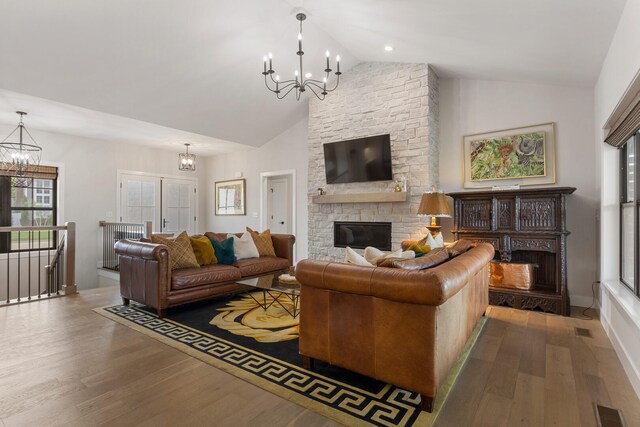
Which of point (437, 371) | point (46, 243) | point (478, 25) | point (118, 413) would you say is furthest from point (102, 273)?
point (478, 25)

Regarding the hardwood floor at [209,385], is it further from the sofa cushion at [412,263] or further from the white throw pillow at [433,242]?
the white throw pillow at [433,242]

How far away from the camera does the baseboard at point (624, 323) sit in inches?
86.9

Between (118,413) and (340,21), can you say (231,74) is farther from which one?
(118,413)

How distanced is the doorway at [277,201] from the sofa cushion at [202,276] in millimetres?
2961

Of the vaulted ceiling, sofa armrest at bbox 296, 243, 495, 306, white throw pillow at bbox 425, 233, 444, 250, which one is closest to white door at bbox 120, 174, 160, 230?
the vaulted ceiling

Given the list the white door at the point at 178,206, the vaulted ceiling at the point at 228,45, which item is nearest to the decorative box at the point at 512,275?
the vaulted ceiling at the point at 228,45

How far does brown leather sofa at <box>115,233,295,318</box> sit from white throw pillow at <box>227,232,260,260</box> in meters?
0.19

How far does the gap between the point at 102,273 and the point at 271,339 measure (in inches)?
203

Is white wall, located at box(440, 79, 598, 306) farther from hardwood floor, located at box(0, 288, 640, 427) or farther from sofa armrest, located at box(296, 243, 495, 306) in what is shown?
sofa armrest, located at box(296, 243, 495, 306)

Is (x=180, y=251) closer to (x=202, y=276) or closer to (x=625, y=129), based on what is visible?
(x=202, y=276)

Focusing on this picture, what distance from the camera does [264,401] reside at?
1977mm

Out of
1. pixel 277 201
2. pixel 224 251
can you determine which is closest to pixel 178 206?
pixel 277 201

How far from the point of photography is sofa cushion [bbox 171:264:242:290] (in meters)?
3.58

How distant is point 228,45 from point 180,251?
2613 mm
